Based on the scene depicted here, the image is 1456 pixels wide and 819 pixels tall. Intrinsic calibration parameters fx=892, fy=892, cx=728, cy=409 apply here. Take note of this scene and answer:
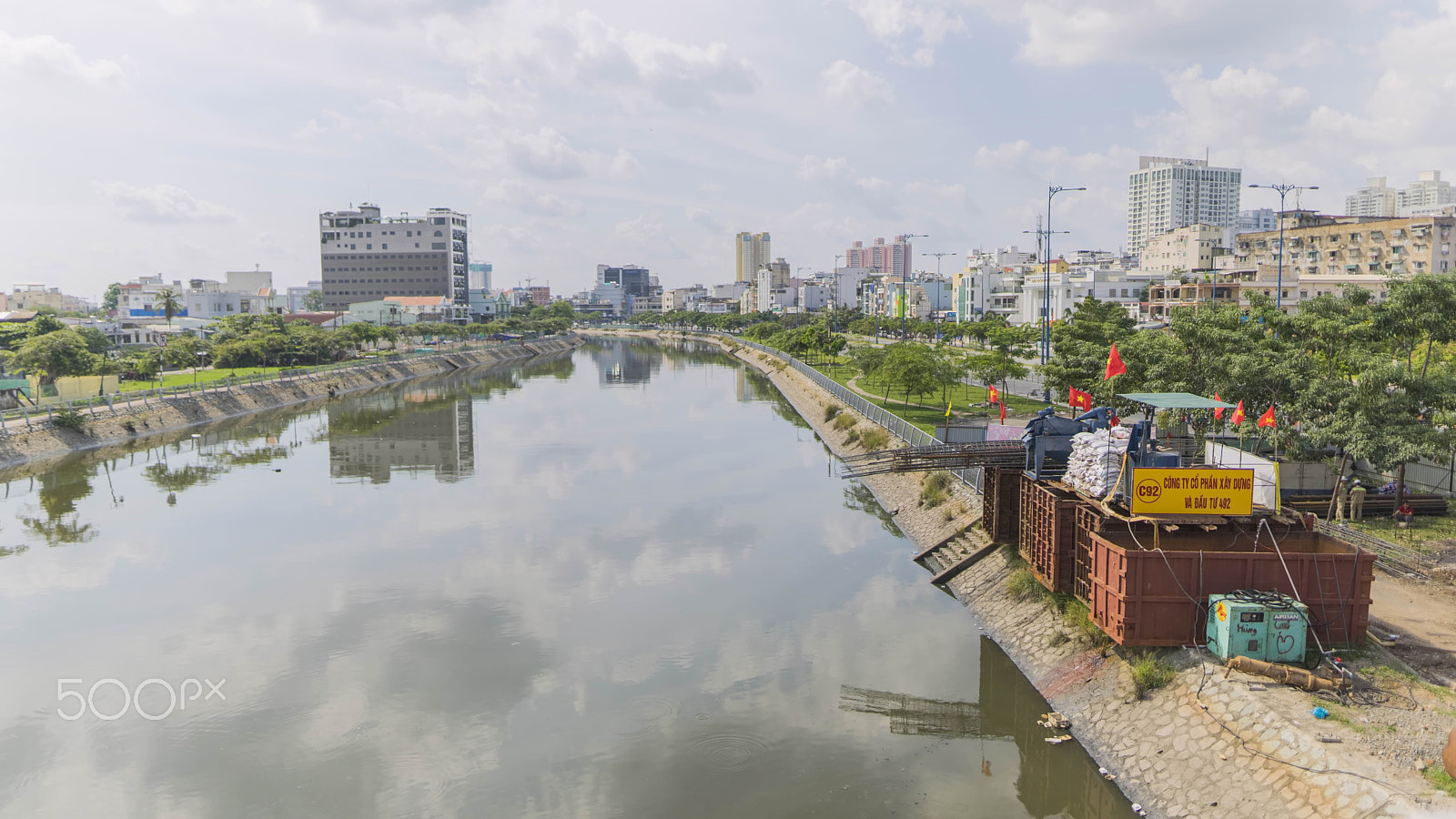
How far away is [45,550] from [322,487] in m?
11.1

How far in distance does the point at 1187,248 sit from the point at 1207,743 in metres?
123

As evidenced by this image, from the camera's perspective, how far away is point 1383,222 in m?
93.1

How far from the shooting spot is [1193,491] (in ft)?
57.9

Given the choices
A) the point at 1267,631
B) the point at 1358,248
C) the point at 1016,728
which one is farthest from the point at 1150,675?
the point at 1358,248

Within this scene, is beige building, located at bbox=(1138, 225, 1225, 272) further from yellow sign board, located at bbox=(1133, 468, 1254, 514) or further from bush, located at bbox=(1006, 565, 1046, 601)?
yellow sign board, located at bbox=(1133, 468, 1254, 514)

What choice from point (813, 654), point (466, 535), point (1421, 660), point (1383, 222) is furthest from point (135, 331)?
point (1383, 222)

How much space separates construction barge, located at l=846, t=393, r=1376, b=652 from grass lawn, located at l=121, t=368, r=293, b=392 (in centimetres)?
6524

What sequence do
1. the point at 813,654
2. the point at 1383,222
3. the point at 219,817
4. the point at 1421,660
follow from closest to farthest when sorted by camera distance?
the point at 219,817, the point at 1421,660, the point at 813,654, the point at 1383,222

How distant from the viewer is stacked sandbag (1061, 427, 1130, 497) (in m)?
19.1

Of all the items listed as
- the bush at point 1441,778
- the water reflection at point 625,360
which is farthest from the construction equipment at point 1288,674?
the water reflection at point 625,360

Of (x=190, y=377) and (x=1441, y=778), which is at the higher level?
(x=190, y=377)

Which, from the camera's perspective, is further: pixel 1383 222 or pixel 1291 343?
pixel 1383 222

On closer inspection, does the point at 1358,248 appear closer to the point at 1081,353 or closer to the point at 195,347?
the point at 1081,353

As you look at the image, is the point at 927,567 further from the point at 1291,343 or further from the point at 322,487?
the point at 322,487
